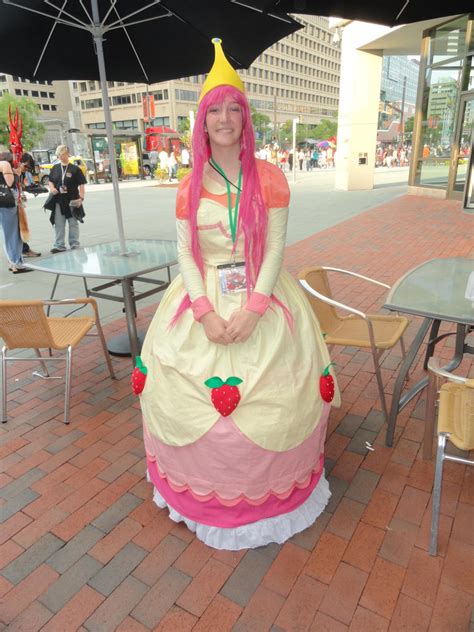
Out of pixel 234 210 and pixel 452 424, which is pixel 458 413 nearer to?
pixel 452 424

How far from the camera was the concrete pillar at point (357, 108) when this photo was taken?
1526cm

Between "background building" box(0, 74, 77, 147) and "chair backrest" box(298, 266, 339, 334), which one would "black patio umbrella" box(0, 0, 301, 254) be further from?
"background building" box(0, 74, 77, 147)

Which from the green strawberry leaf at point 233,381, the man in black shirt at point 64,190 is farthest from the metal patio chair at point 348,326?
the man in black shirt at point 64,190

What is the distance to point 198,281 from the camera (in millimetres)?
1950

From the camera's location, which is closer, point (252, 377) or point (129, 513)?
point (252, 377)

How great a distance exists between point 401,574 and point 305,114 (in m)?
102

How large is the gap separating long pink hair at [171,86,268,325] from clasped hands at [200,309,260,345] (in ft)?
0.54

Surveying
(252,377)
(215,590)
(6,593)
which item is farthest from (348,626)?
(6,593)

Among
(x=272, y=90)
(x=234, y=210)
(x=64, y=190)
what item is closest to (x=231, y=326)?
(x=234, y=210)

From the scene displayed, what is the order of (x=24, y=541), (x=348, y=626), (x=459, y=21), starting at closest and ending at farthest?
(x=348, y=626), (x=24, y=541), (x=459, y=21)

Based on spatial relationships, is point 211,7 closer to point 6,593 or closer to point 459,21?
point 6,593

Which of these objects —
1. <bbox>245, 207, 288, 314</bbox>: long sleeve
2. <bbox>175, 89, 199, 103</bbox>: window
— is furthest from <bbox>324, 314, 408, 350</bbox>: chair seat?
<bbox>175, 89, 199, 103</bbox>: window

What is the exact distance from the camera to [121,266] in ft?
11.5

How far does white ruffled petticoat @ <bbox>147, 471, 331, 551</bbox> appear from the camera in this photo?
1986 mm
